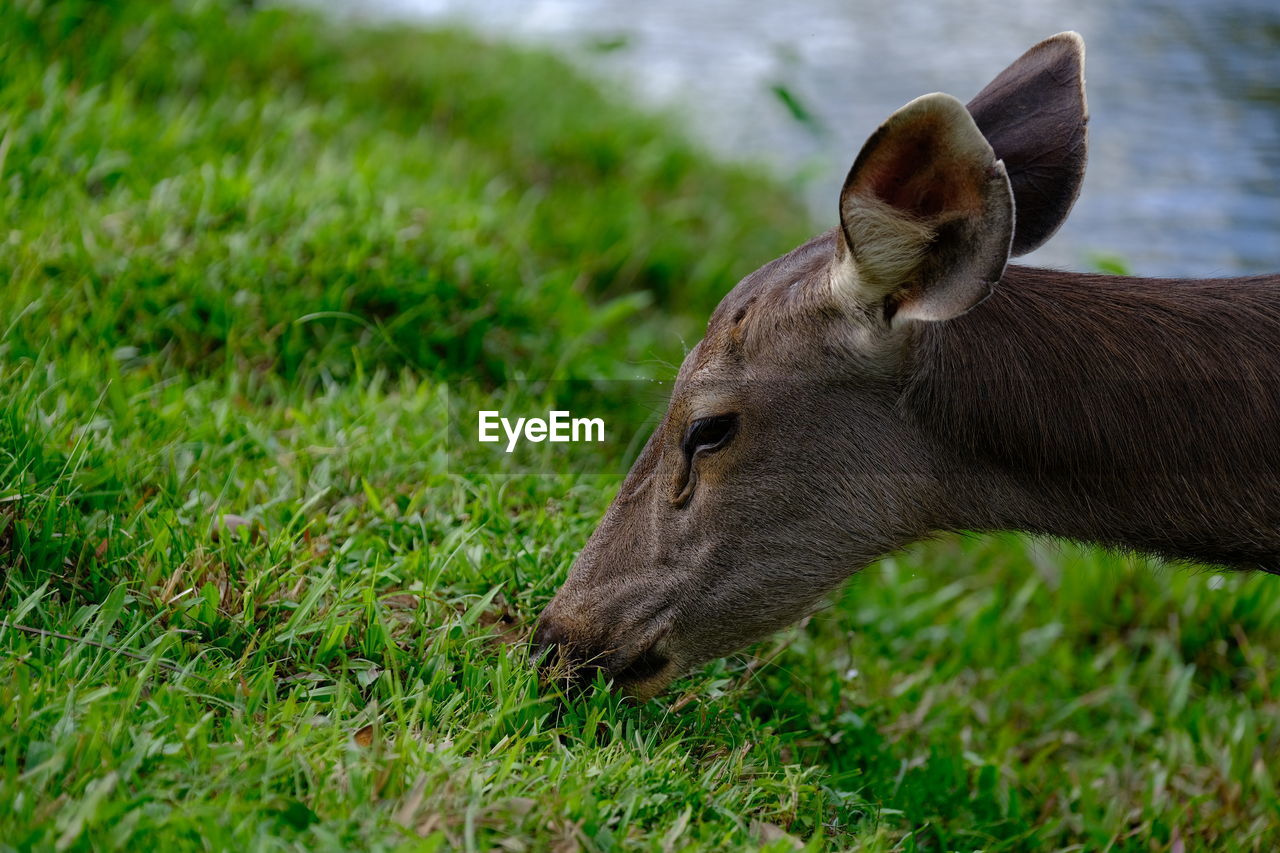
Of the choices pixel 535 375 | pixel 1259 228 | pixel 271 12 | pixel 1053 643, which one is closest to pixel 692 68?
pixel 271 12

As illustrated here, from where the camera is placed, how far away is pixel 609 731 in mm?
3088

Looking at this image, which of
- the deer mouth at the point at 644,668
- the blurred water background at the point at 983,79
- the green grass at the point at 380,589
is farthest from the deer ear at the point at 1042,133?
the blurred water background at the point at 983,79

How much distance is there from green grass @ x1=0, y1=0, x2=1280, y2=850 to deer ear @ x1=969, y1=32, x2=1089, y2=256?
0.87 m

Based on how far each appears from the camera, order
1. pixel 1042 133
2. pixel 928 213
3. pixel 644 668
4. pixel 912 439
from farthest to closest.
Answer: pixel 1042 133, pixel 644 668, pixel 912 439, pixel 928 213

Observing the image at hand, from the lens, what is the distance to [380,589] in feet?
11.0

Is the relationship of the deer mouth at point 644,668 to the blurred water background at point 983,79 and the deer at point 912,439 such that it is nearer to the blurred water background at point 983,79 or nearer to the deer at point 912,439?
the deer at point 912,439

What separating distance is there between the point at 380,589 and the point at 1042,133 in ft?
6.84

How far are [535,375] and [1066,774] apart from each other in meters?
2.31

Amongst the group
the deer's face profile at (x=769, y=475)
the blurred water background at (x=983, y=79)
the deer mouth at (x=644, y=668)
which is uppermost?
the deer's face profile at (x=769, y=475)

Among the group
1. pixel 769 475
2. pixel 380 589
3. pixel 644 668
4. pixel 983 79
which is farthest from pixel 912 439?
pixel 983 79

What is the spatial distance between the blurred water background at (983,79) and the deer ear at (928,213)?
3345mm

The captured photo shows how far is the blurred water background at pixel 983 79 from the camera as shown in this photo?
23.2ft

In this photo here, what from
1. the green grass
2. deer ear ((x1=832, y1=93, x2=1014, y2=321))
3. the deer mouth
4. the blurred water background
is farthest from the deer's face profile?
the blurred water background

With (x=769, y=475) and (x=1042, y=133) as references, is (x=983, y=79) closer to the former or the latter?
(x=1042, y=133)
